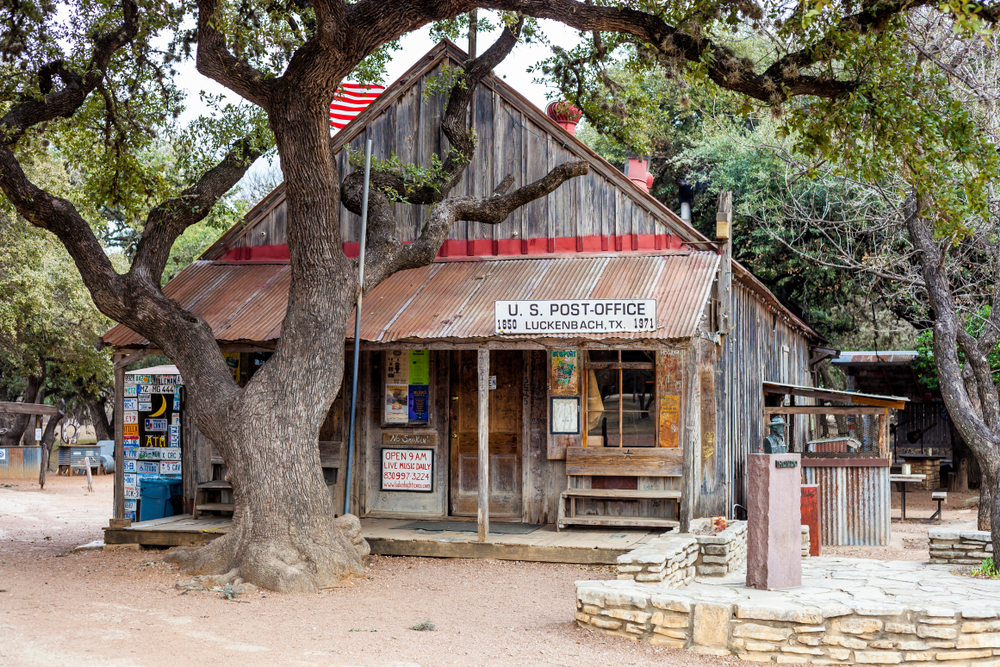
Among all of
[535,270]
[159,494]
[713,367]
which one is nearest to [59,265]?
[159,494]

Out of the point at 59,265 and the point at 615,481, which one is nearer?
the point at 615,481

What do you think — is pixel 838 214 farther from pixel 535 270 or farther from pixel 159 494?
pixel 159 494

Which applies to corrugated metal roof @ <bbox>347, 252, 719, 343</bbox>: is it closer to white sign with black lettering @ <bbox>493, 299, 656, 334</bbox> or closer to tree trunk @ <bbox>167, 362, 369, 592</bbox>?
white sign with black lettering @ <bbox>493, 299, 656, 334</bbox>

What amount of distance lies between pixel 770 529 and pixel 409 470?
5.90 meters

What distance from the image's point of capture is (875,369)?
70.6 feet

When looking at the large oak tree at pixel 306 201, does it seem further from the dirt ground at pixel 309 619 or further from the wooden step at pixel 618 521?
the wooden step at pixel 618 521

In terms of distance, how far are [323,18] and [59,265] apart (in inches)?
640

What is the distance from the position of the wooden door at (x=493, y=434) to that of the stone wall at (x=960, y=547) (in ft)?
16.5

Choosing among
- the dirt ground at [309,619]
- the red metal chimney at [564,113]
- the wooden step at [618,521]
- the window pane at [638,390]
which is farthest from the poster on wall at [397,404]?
the red metal chimney at [564,113]

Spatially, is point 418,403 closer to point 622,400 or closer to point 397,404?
point 397,404

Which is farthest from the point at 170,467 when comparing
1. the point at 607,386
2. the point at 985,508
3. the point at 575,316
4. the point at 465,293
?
the point at 985,508

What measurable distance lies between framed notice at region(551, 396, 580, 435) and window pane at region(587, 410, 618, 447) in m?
0.18

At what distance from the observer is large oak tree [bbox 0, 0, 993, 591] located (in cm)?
917

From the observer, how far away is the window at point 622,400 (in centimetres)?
1165
